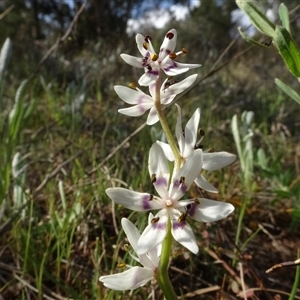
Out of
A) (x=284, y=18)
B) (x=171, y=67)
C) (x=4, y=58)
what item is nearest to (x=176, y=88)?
(x=171, y=67)

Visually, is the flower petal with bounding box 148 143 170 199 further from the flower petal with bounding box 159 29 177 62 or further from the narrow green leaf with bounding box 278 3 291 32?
the narrow green leaf with bounding box 278 3 291 32

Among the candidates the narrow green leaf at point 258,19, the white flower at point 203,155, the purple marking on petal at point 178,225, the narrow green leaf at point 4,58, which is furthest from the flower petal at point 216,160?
the narrow green leaf at point 4,58

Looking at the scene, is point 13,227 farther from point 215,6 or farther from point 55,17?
point 215,6

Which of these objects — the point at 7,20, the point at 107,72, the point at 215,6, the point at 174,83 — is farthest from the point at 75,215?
the point at 215,6

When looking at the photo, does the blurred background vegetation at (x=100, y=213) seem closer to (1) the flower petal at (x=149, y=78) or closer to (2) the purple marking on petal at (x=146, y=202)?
(1) the flower petal at (x=149, y=78)

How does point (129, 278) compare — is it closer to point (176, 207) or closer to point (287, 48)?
point (176, 207)

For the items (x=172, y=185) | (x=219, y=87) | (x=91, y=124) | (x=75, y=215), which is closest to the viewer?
(x=172, y=185)

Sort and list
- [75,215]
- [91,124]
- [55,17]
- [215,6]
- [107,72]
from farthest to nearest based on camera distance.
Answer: [215,6] < [55,17] < [107,72] < [91,124] < [75,215]
